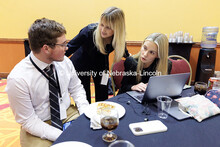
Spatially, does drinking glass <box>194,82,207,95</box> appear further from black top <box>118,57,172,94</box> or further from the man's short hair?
the man's short hair

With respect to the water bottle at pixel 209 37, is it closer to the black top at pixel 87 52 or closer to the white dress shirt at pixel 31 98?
the black top at pixel 87 52

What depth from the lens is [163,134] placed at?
0.79 meters

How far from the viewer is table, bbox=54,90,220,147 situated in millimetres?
727

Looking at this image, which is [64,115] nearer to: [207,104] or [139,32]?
[207,104]

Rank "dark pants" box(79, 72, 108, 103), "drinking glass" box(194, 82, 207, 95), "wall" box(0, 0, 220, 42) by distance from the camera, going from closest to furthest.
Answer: "drinking glass" box(194, 82, 207, 95)
"dark pants" box(79, 72, 108, 103)
"wall" box(0, 0, 220, 42)

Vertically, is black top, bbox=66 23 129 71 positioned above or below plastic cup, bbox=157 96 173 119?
above

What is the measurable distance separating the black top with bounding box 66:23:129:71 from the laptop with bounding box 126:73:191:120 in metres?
0.81

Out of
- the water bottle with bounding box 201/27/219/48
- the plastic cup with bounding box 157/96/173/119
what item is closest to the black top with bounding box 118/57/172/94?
the plastic cup with bounding box 157/96/173/119

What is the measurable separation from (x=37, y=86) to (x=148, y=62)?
1.13 m

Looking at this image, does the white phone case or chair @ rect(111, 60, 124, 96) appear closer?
the white phone case

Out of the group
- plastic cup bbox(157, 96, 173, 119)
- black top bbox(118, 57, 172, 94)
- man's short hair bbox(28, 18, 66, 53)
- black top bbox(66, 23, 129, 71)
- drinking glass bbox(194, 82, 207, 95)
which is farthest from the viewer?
black top bbox(66, 23, 129, 71)

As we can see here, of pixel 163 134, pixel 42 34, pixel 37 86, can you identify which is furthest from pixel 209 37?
pixel 37 86

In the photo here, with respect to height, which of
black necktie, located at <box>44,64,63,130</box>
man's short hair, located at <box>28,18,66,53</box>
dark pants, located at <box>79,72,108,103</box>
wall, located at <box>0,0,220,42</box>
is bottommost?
dark pants, located at <box>79,72,108,103</box>

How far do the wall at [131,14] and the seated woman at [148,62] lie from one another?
2150mm
